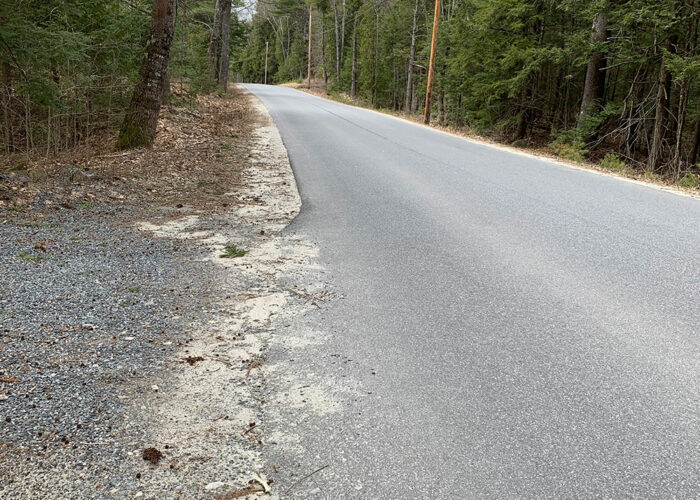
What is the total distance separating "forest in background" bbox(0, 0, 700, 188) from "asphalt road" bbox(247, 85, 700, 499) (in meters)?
Answer: 5.83

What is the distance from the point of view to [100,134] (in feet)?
38.4

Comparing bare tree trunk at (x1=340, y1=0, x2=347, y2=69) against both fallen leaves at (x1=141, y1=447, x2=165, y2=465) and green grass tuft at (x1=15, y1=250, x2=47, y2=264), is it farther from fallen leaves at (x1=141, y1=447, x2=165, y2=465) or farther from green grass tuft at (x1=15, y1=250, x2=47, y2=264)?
fallen leaves at (x1=141, y1=447, x2=165, y2=465)

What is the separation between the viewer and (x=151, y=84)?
981cm

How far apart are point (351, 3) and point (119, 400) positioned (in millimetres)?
56144

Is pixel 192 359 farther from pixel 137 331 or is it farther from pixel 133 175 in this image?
pixel 133 175

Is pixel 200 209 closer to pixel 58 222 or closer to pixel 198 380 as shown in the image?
pixel 58 222

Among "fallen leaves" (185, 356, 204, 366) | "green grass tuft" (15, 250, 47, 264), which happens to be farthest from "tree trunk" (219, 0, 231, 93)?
"fallen leaves" (185, 356, 204, 366)

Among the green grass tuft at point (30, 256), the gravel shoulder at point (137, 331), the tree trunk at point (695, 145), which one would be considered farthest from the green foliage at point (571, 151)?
the green grass tuft at point (30, 256)

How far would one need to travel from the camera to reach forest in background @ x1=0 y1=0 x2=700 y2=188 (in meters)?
9.50

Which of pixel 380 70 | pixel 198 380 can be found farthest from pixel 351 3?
pixel 198 380

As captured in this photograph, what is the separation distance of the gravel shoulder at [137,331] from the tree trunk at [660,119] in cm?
1303

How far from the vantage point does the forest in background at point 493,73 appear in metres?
9.50

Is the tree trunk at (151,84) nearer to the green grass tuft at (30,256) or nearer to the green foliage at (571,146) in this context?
the green grass tuft at (30,256)

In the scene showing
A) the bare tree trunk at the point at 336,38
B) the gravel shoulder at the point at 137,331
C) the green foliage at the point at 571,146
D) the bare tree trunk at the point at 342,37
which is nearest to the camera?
the gravel shoulder at the point at 137,331
